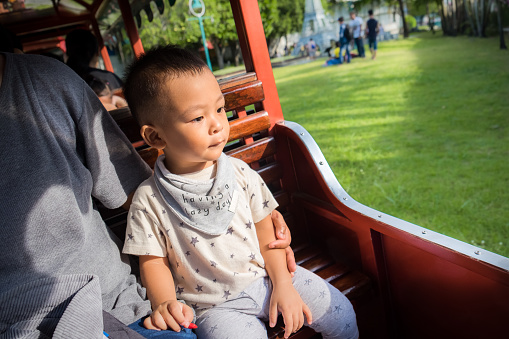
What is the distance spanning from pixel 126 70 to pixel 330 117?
6.64 metres

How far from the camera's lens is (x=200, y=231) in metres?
1.46

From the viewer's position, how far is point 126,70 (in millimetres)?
1497

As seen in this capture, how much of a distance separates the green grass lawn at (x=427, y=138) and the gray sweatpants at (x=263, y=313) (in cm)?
213

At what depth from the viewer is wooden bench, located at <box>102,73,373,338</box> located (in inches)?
68.4

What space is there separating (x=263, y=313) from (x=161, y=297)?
0.38 m

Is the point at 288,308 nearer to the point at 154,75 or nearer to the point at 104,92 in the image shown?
the point at 154,75

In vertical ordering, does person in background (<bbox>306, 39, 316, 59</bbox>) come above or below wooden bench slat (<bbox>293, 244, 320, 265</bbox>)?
above

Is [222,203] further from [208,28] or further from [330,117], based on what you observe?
[208,28]

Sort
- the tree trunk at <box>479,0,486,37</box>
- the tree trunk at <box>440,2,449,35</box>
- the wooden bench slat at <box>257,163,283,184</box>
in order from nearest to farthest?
the wooden bench slat at <box>257,163,283,184</box> < the tree trunk at <box>479,0,486,37</box> < the tree trunk at <box>440,2,449,35</box>

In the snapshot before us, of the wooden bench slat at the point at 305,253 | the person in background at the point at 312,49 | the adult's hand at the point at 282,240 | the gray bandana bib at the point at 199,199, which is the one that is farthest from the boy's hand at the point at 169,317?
the person in background at the point at 312,49

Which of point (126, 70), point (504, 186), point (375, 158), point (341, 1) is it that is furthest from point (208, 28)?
point (126, 70)

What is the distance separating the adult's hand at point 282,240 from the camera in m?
1.60

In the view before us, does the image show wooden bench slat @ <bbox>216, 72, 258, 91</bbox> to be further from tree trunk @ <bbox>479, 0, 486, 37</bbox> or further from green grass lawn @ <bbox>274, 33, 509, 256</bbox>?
tree trunk @ <bbox>479, 0, 486, 37</bbox>

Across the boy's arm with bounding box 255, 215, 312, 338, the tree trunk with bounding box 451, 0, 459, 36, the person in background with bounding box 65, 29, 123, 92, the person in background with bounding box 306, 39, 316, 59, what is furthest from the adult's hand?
the person in background with bounding box 306, 39, 316, 59
